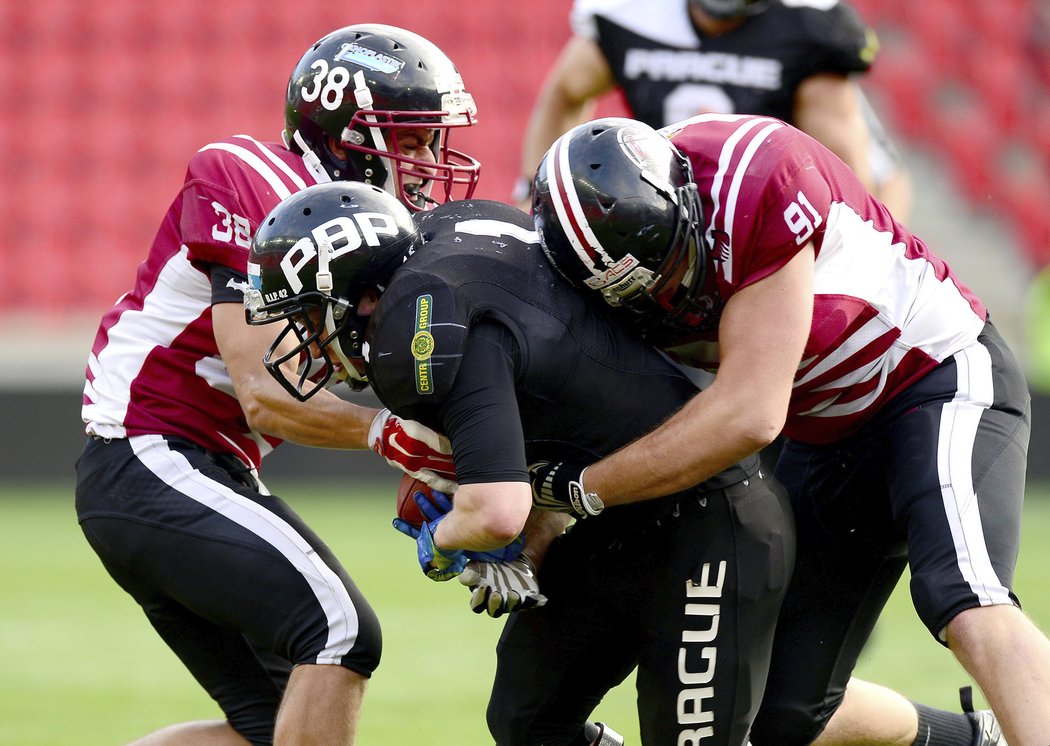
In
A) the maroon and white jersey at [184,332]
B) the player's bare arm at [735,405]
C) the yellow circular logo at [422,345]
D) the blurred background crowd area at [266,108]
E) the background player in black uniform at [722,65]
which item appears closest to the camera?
the yellow circular logo at [422,345]

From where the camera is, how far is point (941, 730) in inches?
159

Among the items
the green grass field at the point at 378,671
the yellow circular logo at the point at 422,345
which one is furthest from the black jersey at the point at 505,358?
the green grass field at the point at 378,671

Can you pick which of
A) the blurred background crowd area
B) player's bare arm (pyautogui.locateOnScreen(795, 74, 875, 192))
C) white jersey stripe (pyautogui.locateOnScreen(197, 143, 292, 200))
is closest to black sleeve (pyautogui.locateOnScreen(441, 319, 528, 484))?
white jersey stripe (pyautogui.locateOnScreen(197, 143, 292, 200))

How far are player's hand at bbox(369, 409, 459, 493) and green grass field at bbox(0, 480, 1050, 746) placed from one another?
1.83m

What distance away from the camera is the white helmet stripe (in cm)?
305

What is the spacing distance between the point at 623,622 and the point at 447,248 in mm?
956

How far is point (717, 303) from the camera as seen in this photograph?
3.22 metres

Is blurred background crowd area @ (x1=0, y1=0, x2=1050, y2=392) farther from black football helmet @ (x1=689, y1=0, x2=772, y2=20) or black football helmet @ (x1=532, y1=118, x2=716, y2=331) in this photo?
black football helmet @ (x1=532, y1=118, x2=716, y2=331)

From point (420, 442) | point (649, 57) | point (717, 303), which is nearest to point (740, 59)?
point (649, 57)

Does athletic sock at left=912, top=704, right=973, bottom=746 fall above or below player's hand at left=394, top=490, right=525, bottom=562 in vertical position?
below

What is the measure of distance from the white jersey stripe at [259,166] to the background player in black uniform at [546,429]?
44 centimetres

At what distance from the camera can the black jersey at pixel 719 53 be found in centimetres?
530

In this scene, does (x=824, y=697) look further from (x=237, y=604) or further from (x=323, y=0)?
(x=323, y=0)

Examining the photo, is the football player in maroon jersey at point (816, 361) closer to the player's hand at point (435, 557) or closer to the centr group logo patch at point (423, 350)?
the player's hand at point (435, 557)
